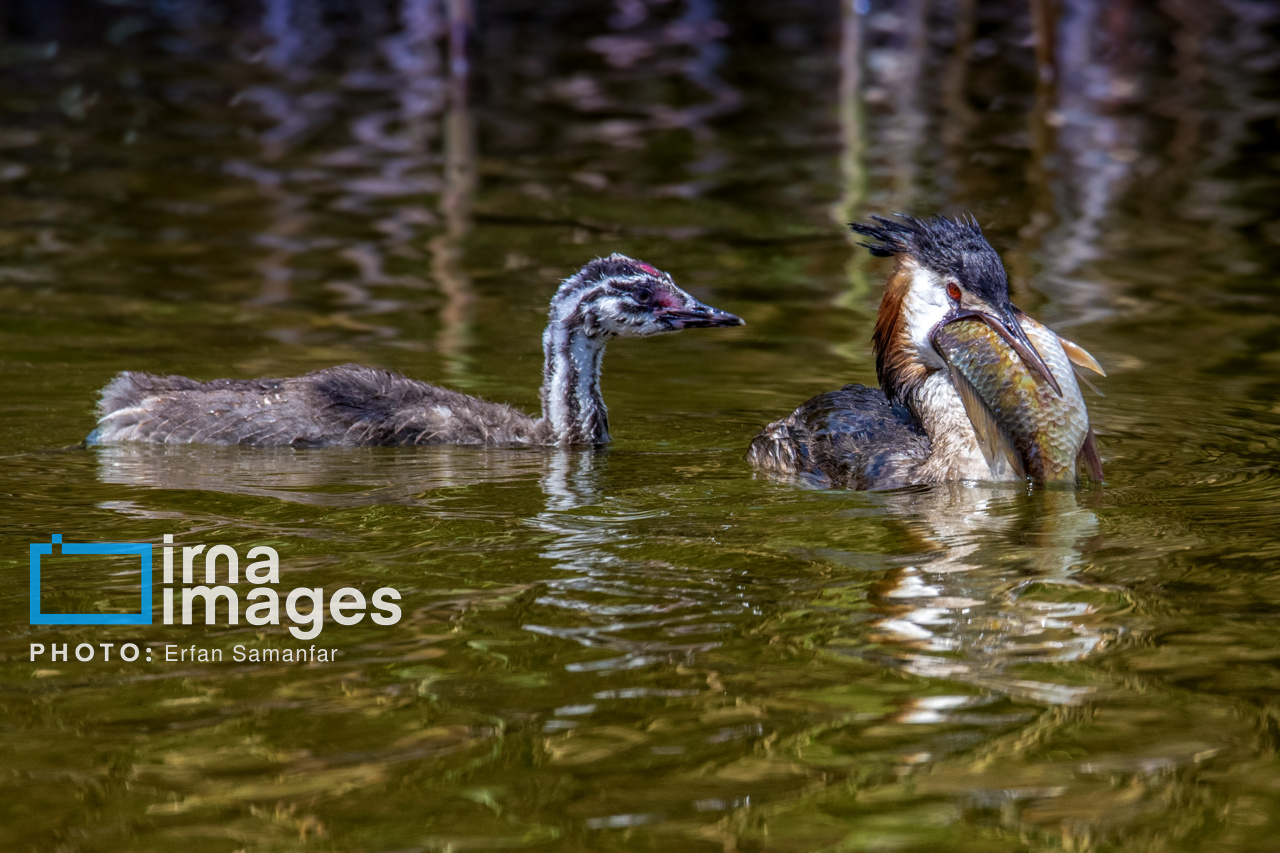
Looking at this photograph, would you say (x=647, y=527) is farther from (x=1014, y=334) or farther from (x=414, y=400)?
(x=414, y=400)

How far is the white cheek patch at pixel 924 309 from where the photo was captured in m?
8.11

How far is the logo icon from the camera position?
592 cm

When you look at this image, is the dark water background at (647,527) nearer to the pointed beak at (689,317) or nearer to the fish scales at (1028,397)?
the fish scales at (1028,397)

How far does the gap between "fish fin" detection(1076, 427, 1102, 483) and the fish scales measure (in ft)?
0.13

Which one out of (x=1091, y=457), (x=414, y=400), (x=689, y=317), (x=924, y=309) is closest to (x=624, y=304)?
(x=689, y=317)

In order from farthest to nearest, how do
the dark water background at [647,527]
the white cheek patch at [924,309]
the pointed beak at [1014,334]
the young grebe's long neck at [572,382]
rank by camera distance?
the young grebe's long neck at [572,382], the white cheek patch at [924,309], the pointed beak at [1014,334], the dark water background at [647,527]

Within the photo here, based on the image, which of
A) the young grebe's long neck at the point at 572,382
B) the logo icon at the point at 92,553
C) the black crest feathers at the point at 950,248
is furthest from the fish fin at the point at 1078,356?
the logo icon at the point at 92,553

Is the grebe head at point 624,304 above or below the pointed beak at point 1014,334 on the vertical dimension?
above

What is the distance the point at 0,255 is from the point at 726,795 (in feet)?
35.3

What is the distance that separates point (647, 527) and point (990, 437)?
1.71 metres

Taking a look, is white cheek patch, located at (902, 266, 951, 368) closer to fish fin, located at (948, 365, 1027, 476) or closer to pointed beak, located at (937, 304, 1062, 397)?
pointed beak, located at (937, 304, 1062, 397)

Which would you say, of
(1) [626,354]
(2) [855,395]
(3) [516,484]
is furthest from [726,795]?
(1) [626,354]

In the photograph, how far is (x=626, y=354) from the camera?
1168 cm

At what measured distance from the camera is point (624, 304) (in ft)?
30.1
